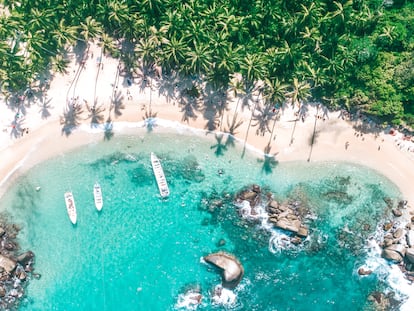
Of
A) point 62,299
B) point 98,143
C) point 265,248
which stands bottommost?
point 62,299

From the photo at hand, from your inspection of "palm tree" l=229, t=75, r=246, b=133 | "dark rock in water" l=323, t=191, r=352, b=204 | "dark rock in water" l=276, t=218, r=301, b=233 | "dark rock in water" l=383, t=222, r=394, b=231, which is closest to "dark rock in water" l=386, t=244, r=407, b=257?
"dark rock in water" l=383, t=222, r=394, b=231

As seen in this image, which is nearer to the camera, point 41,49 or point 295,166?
point 41,49

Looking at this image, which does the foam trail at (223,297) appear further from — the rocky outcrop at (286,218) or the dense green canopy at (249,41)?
the dense green canopy at (249,41)

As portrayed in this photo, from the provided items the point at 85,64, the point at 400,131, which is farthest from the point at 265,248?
the point at 85,64

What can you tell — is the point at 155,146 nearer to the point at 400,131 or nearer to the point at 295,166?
the point at 295,166

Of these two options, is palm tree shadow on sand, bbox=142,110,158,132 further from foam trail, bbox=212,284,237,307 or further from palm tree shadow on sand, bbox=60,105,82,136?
foam trail, bbox=212,284,237,307

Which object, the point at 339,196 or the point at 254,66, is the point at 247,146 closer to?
the point at 254,66
